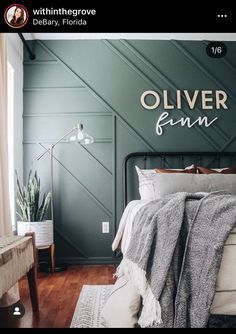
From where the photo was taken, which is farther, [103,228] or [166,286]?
[103,228]

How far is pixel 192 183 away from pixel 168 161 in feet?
2.27

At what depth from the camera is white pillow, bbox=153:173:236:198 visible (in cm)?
253

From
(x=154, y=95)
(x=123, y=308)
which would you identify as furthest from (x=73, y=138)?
(x=123, y=308)

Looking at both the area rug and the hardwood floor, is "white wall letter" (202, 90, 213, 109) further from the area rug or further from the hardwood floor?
the area rug

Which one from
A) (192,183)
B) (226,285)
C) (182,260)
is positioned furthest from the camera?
(192,183)

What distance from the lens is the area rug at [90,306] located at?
5.03 ft

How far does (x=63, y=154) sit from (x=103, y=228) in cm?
82

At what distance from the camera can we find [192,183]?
2.55 m

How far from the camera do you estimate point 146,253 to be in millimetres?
1373

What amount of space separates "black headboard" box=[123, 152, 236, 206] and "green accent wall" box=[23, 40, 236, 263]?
8cm

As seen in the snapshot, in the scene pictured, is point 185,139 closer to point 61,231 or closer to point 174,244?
point 61,231
